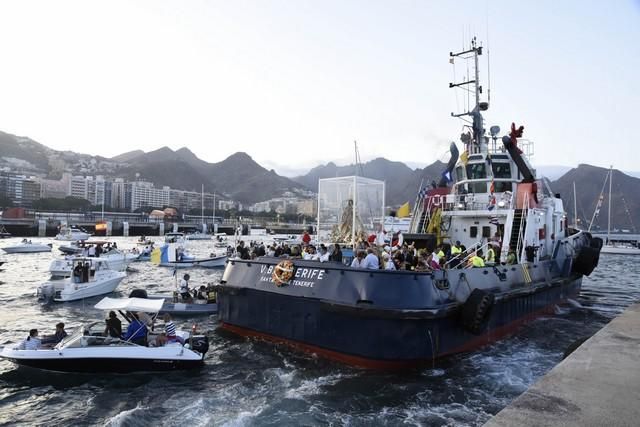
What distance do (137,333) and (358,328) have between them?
567 centimetres

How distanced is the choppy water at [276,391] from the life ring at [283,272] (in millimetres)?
1813

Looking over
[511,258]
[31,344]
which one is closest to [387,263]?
[511,258]

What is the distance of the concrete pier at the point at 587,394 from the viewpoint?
3.40m

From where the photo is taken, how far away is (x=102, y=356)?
10.9m

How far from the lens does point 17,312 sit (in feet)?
64.2

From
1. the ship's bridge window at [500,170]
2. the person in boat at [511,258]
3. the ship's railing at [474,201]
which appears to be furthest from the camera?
the ship's bridge window at [500,170]

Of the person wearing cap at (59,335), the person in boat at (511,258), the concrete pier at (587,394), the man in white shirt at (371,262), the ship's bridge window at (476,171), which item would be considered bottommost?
the person wearing cap at (59,335)

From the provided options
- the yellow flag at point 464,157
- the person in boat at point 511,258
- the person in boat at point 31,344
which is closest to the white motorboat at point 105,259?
the person in boat at point 31,344

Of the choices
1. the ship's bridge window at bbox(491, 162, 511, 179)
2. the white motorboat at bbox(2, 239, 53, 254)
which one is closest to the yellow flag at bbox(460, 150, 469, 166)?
the ship's bridge window at bbox(491, 162, 511, 179)

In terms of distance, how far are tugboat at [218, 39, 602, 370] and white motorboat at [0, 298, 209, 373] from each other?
7.33 feet

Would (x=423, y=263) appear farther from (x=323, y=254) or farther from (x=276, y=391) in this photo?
(x=276, y=391)

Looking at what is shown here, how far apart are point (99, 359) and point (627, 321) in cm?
1083

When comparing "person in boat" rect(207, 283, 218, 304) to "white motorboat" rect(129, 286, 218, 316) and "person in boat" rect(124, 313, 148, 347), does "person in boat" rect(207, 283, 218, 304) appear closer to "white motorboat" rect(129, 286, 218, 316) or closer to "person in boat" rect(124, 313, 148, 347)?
"white motorboat" rect(129, 286, 218, 316)

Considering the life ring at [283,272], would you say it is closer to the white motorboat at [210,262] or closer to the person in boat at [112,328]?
the person in boat at [112,328]
